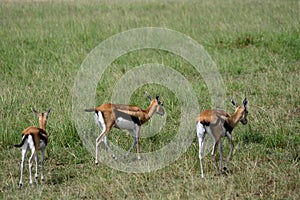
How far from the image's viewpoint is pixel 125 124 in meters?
5.61

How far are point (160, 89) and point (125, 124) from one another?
2680 mm

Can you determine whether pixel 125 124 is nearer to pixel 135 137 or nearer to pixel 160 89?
pixel 135 137

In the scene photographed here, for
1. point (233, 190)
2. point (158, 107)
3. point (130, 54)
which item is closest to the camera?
point (233, 190)

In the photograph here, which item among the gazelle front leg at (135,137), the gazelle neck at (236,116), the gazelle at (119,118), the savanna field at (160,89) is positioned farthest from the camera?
the gazelle front leg at (135,137)

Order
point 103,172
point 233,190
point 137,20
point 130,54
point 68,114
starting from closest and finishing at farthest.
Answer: point 233,190 < point 103,172 < point 68,114 < point 130,54 < point 137,20

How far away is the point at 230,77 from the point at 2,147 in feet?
14.7

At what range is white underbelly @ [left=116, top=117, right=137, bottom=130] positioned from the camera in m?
5.55

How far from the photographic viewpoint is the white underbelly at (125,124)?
219 inches

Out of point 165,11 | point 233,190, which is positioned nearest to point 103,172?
point 233,190

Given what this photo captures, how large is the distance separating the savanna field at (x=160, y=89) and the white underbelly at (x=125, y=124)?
0.40 metres

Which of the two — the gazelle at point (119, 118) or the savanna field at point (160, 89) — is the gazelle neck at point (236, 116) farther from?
the gazelle at point (119, 118)

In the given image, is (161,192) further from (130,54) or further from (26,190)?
(130,54)

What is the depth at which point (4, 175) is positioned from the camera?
5289mm

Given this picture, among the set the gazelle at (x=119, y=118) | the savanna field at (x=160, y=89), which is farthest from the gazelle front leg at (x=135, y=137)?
the savanna field at (x=160, y=89)
